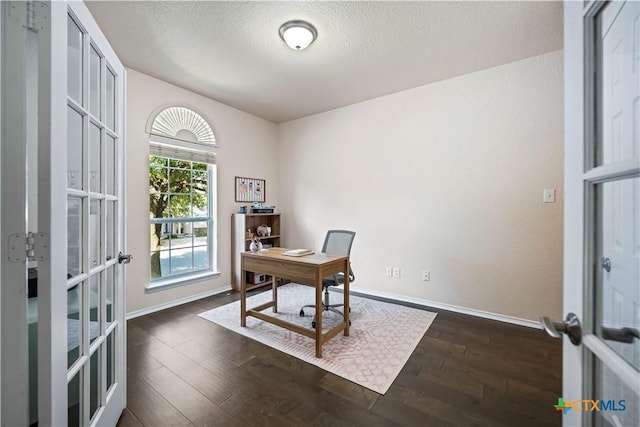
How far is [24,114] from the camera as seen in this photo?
0.90 meters

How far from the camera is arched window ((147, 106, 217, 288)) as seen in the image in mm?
3275

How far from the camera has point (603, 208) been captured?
24.5 inches

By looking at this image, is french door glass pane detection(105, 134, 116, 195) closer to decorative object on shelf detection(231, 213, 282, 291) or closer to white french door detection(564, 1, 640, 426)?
white french door detection(564, 1, 640, 426)

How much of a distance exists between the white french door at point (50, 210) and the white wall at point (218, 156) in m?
2.04

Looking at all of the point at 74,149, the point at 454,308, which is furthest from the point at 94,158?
the point at 454,308

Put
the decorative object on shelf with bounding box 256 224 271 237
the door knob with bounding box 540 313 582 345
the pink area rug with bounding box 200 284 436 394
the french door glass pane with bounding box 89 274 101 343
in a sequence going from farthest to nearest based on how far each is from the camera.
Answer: the decorative object on shelf with bounding box 256 224 271 237, the pink area rug with bounding box 200 284 436 394, the french door glass pane with bounding box 89 274 101 343, the door knob with bounding box 540 313 582 345

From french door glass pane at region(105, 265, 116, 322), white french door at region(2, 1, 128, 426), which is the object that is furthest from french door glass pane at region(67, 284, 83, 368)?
french door glass pane at region(105, 265, 116, 322)

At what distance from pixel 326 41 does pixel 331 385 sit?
2.80 m

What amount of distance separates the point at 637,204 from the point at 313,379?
6.29 feet

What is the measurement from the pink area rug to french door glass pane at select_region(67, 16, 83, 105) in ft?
7.06

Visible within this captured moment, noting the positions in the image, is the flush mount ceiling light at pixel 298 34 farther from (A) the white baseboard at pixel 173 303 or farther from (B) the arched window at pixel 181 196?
(A) the white baseboard at pixel 173 303

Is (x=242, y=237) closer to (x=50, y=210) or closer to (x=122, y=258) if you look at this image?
(x=122, y=258)

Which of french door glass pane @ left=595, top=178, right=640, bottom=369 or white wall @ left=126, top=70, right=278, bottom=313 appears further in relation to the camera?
white wall @ left=126, top=70, right=278, bottom=313

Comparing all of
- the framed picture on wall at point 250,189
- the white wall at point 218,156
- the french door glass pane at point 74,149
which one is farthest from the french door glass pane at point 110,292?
the framed picture on wall at point 250,189
